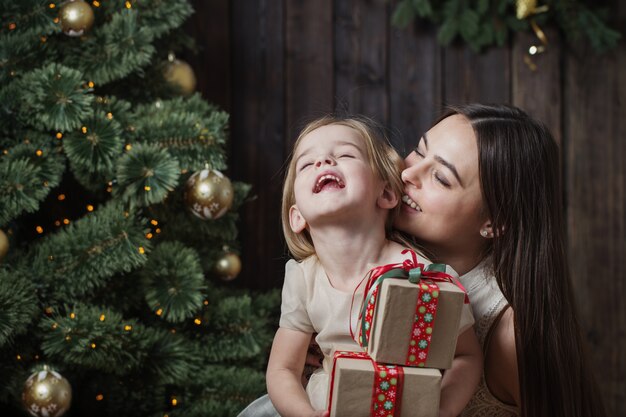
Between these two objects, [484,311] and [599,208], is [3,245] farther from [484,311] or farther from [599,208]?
[599,208]

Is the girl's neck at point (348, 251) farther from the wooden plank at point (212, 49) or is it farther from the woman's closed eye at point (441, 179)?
the wooden plank at point (212, 49)

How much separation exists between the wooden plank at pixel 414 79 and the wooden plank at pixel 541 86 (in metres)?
0.28

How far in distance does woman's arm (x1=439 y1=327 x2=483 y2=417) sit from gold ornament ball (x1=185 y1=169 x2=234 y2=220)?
2.74ft

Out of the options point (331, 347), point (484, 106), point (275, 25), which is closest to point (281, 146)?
point (275, 25)

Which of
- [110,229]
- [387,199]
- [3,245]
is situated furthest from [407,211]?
[3,245]

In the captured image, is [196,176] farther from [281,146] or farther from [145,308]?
[281,146]

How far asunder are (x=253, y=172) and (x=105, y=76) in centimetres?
87

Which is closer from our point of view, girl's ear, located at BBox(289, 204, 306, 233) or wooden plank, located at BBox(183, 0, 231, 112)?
girl's ear, located at BBox(289, 204, 306, 233)

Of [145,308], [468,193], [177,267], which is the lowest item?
[145,308]

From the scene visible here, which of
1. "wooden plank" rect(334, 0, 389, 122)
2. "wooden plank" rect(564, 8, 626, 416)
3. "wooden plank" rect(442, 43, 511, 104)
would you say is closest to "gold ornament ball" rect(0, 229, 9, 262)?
"wooden plank" rect(334, 0, 389, 122)

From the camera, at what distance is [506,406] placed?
147 cm

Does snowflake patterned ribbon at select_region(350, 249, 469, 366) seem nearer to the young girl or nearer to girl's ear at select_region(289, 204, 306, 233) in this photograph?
the young girl

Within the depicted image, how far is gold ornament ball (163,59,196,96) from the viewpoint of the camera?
212cm

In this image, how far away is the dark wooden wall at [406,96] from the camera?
8.75ft
